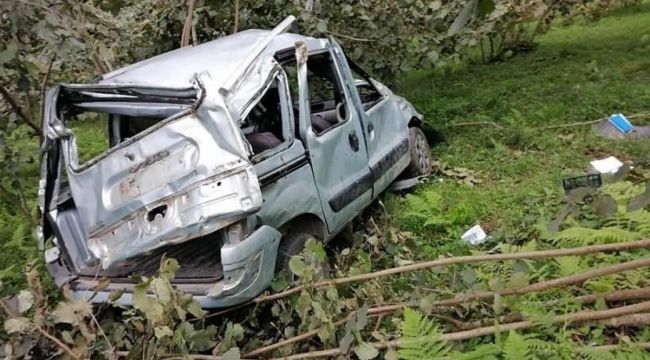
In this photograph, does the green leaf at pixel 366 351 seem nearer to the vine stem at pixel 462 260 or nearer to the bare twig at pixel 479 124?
the vine stem at pixel 462 260

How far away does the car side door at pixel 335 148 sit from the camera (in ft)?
14.2

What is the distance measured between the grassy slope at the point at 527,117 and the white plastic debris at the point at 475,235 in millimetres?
95

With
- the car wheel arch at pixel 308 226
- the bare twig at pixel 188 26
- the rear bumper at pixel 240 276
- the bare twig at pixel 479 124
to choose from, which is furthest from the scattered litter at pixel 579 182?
the bare twig at pixel 188 26

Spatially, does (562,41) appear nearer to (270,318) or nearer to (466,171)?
(466,171)

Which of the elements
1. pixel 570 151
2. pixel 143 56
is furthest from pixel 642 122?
pixel 143 56

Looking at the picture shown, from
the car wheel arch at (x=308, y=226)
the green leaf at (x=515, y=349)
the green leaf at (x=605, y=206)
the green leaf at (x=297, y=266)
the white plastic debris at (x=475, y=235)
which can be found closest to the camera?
the green leaf at (x=605, y=206)

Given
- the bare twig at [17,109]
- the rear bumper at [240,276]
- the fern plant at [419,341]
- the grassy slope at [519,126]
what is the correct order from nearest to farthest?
1. the fern plant at [419,341]
2. the rear bumper at [240,276]
3. the bare twig at [17,109]
4. the grassy slope at [519,126]

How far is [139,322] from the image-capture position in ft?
9.84

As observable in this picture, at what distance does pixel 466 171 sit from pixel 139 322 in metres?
4.07

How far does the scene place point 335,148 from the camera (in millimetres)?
4547

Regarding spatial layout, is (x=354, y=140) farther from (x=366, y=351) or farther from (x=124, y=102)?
(x=366, y=351)

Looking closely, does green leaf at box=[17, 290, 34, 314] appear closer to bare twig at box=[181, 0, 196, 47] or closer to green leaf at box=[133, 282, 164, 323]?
green leaf at box=[133, 282, 164, 323]

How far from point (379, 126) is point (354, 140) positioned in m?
0.66

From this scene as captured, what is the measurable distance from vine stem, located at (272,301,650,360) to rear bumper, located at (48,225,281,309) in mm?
553
